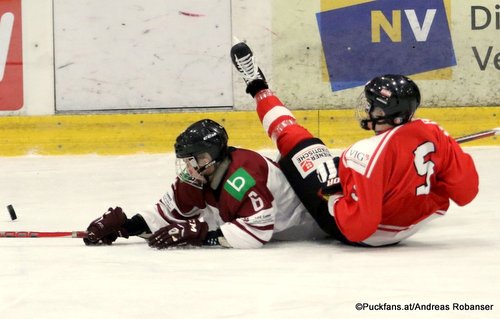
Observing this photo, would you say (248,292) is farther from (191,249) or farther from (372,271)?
(191,249)

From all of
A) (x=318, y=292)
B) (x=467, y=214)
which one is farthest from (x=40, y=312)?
(x=467, y=214)

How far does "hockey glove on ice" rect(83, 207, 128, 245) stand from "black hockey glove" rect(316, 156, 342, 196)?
28.4 inches

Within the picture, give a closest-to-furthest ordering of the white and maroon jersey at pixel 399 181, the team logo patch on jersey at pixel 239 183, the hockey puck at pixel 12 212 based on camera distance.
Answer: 1. the white and maroon jersey at pixel 399 181
2. the team logo patch on jersey at pixel 239 183
3. the hockey puck at pixel 12 212

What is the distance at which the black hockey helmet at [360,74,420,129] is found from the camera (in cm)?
300

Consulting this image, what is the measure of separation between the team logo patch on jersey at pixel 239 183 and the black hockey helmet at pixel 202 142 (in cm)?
9

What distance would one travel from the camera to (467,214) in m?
3.92

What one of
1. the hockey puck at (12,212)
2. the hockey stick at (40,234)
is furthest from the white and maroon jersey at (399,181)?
the hockey puck at (12,212)

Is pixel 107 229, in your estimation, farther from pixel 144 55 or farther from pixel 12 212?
pixel 144 55

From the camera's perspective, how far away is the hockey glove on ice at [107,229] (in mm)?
3307

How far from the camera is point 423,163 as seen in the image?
3006mm

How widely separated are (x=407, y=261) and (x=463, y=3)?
354 cm

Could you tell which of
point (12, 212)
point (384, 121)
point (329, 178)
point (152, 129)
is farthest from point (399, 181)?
point (152, 129)

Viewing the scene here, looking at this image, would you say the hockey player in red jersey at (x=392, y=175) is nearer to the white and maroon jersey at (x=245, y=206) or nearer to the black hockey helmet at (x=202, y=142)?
the white and maroon jersey at (x=245, y=206)

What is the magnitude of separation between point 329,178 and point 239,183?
1.09 feet
